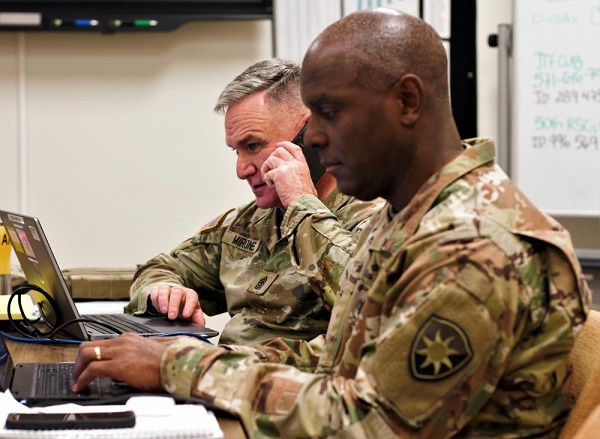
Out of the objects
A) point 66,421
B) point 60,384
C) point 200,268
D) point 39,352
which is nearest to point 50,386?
point 60,384

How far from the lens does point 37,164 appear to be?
13.0 feet

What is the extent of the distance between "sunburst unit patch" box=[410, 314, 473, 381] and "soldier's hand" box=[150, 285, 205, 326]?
1.01m

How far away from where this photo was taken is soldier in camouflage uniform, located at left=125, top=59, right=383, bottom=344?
186 cm

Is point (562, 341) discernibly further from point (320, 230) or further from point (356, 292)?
point (320, 230)

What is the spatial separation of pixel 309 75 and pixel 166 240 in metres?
2.89

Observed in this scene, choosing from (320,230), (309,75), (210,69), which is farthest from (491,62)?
(309,75)

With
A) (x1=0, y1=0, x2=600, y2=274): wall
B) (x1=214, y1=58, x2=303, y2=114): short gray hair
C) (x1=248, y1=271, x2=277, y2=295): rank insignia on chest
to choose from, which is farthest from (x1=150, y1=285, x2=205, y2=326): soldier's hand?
(x1=0, y1=0, x2=600, y2=274): wall

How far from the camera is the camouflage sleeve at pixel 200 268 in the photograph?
2283 mm

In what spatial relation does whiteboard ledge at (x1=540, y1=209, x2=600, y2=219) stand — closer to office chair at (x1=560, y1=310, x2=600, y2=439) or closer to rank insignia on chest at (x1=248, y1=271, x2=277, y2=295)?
rank insignia on chest at (x1=248, y1=271, x2=277, y2=295)

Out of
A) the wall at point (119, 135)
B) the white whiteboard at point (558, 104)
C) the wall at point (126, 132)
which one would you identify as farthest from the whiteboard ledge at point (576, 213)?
the wall at point (119, 135)

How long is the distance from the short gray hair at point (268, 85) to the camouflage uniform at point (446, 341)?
996mm

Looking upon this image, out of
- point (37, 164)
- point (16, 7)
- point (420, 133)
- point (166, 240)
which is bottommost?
point (166, 240)

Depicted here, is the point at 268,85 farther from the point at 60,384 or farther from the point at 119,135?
the point at 119,135

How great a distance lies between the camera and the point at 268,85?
2170mm
